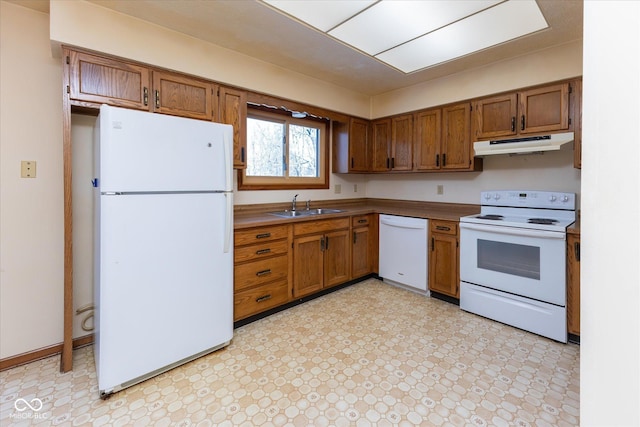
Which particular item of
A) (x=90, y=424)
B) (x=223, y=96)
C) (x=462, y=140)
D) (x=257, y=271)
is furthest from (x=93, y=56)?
(x=462, y=140)

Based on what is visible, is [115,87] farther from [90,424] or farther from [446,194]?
[446,194]

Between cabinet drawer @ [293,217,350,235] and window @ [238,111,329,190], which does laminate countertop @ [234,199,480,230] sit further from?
window @ [238,111,329,190]

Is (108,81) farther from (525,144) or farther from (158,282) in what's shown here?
(525,144)

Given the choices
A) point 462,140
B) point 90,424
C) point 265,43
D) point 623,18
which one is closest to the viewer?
point 623,18

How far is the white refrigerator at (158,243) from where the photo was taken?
1692 mm

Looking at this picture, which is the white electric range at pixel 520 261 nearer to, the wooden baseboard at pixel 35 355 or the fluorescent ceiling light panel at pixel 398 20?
the fluorescent ceiling light panel at pixel 398 20

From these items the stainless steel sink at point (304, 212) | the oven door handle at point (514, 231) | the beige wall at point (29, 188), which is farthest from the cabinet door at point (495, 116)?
the beige wall at point (29, 188)

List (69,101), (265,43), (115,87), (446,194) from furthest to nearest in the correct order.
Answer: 1. (446,194)
2. (265,43)
3. (115,87)
4. (69,101)

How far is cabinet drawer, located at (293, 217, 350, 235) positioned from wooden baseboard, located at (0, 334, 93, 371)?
6.14 ft

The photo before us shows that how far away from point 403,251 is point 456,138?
1351 mm

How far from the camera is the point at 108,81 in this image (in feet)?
6.71

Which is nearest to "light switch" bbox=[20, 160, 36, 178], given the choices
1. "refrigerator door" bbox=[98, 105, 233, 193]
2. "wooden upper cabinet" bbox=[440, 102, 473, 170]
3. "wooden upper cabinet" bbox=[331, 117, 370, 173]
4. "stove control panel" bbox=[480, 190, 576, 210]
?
"refrigerator door" bbox=[98, 105, 233, 193]

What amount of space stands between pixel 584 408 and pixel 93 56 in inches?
110

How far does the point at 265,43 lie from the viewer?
253 cm
